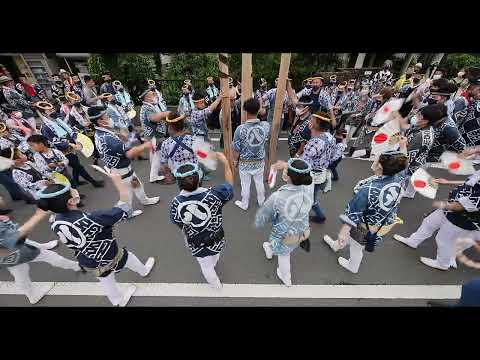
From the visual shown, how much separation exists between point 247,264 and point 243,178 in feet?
5.00

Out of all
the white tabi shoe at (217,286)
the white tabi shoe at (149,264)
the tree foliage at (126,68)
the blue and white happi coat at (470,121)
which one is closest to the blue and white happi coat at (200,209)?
the white tabi shoe at (217,286)

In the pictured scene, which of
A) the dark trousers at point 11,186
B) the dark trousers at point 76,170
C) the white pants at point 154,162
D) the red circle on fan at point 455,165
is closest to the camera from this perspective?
the red circle on fan at point 455,165

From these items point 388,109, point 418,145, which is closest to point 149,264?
point 418,145

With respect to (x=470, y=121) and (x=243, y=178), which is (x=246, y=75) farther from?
(x=470, y=121)

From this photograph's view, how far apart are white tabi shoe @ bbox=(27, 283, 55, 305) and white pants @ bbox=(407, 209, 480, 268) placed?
5599 mm

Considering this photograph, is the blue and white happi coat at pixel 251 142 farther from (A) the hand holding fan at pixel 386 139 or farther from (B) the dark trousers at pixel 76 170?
(B) the dark trousers at pixel 76 170

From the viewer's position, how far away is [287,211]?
9.26ft

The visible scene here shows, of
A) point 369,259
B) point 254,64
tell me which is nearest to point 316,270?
point 369,259

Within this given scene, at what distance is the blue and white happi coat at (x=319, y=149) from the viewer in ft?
12.0

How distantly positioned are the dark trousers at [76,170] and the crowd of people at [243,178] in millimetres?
29

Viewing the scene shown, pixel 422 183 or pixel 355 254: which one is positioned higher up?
pixel 422 183

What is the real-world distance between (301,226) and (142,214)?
3266 millimetres

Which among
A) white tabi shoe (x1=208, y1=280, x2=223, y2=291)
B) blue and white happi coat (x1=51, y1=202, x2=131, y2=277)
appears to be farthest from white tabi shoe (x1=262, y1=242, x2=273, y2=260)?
blue and white happi coat (x1=51, y1=202, x2=131, y2=277)

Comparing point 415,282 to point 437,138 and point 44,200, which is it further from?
point 44,200
